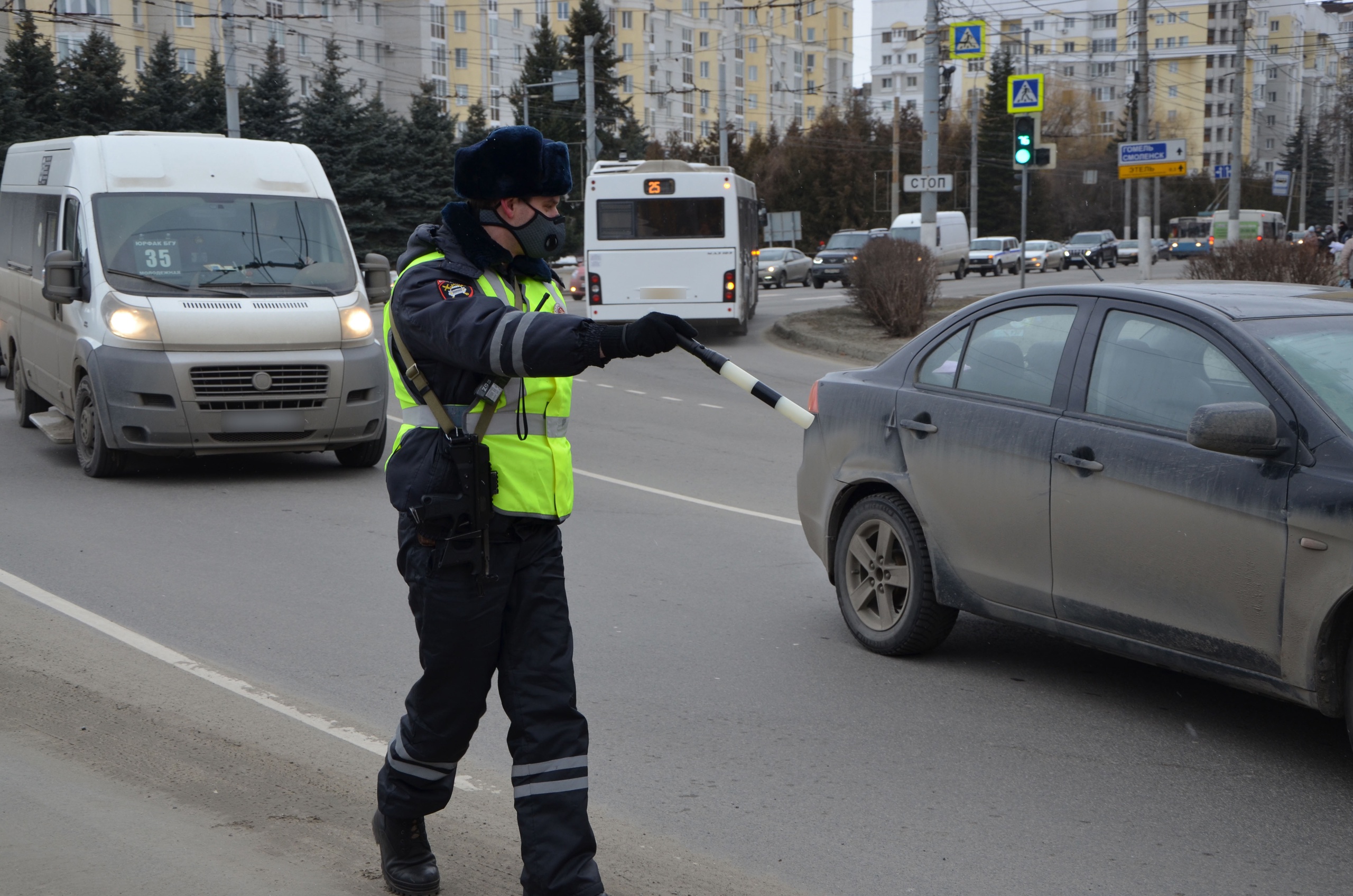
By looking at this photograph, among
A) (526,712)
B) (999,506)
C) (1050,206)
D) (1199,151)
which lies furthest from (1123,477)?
(1199,151)

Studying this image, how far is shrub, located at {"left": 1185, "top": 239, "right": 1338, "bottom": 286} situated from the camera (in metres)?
18.6

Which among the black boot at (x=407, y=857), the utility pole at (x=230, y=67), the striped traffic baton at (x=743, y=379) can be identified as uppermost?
the utility pole at (x=230, y=67)

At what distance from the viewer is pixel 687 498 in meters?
10.4

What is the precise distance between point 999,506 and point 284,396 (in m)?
6.30

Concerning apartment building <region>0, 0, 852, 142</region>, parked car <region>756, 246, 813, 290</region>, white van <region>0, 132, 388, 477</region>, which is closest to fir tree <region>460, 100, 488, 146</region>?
apartment building <region>0, 0, 852, 142</region>

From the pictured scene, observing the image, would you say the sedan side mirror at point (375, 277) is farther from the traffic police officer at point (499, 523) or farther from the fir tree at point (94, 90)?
the fir tree at point (94, 90)

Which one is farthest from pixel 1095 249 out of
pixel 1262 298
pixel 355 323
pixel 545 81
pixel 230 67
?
pixel 1262 298

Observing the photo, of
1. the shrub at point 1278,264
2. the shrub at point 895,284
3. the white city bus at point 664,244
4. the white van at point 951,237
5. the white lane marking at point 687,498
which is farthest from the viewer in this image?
the white van at point 951,237

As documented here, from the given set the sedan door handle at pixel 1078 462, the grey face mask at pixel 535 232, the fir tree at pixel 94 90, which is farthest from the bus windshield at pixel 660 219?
the fir tree at pixel 94 90

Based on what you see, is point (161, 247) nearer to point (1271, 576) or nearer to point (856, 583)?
point (856, 583)

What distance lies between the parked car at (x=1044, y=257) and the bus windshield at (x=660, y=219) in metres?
36.7

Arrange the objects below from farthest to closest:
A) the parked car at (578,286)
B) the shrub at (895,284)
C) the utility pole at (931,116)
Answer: the parked car at (578,286) < the utility pole at (931,116) < the shrub at (895,284)

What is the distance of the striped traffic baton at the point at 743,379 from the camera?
3.32 metres

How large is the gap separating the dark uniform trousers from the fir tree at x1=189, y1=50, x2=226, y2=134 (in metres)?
54.6
